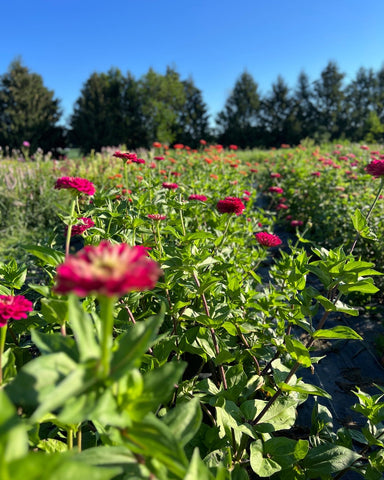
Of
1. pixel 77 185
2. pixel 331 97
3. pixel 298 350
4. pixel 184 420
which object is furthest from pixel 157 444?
pixel 331 97

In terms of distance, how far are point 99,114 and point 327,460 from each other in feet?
89.5

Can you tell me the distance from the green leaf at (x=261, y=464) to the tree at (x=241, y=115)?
3280cm

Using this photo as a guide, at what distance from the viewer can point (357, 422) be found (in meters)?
1.94

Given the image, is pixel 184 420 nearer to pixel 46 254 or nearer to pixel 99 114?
pixel 46 254

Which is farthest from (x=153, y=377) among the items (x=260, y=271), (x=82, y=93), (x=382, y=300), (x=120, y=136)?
(x=82, y=93)

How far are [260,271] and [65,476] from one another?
337 centimetres

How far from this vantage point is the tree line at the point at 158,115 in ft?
82.6

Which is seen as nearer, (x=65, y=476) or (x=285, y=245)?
(x=65, y=476)

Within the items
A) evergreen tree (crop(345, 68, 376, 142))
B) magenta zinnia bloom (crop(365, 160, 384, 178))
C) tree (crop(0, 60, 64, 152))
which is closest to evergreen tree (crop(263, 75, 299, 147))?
evergreen tree (crop(345, 68, 376, 142))

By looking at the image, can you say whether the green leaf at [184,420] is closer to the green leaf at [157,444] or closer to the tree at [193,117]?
the green leaf at [157,444]

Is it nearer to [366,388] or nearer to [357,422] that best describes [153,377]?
[357,422]

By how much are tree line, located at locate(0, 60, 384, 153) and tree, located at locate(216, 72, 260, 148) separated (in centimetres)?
10

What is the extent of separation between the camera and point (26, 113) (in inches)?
985

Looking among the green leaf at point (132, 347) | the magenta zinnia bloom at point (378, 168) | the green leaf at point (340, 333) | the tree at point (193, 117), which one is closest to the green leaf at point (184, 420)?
the green leaf at point (132, 347)
